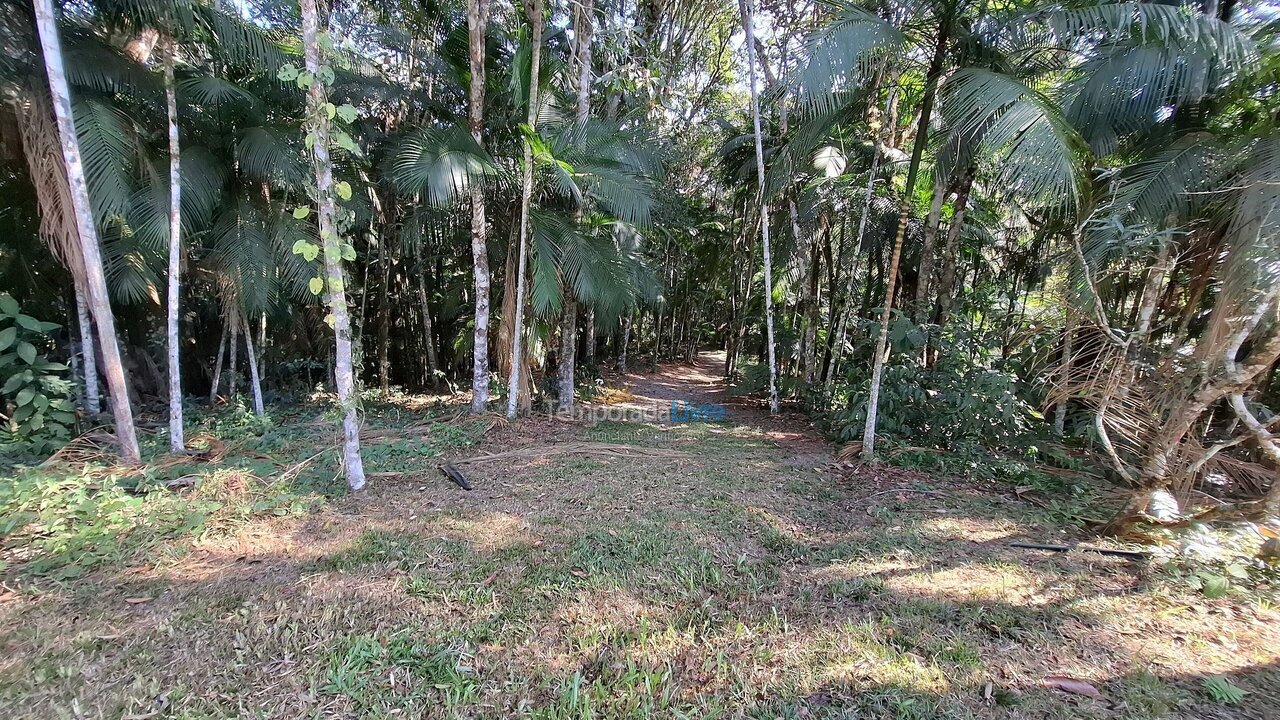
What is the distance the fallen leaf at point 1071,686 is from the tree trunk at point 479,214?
617cm

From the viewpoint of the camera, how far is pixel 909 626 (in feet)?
8.23

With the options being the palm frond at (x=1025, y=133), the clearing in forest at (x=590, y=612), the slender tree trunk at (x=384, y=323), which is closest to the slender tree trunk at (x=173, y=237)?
the clearing in forest at (x=590, y=612)

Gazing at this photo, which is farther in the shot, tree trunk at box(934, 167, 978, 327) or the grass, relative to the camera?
tree trunk at box(934, 167, 978, 327)

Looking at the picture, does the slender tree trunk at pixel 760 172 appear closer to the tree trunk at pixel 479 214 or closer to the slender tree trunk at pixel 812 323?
the slender tree trunk at pixel 812 323

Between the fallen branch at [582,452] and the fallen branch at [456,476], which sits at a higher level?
the fallen branch at [456,476]

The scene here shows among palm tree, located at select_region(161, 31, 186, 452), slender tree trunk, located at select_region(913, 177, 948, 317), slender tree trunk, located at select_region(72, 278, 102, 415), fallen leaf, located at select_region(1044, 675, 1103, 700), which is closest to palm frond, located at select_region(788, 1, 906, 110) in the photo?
slender tree trunk, located at select_region(913, 177, 948, 317)

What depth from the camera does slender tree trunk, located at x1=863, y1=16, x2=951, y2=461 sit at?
183 inches

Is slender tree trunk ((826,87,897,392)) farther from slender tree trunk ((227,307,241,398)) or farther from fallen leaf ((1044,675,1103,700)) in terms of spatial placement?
slender tree trunk ((227,307,241,398))

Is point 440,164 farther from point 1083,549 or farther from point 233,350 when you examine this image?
point 1083,549

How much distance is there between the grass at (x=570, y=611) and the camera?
2.01m

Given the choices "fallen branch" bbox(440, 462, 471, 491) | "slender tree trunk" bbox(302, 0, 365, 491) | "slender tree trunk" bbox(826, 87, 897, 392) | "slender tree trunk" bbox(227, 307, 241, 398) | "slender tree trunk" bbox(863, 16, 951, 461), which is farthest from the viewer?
"slender tree trunk" bbox(826, 87, 897, 392)

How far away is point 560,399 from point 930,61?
6.40 m

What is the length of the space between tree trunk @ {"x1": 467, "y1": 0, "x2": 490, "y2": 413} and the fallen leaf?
6.17 metres

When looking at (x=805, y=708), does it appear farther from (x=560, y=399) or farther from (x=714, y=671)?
(x=560, y=399)
